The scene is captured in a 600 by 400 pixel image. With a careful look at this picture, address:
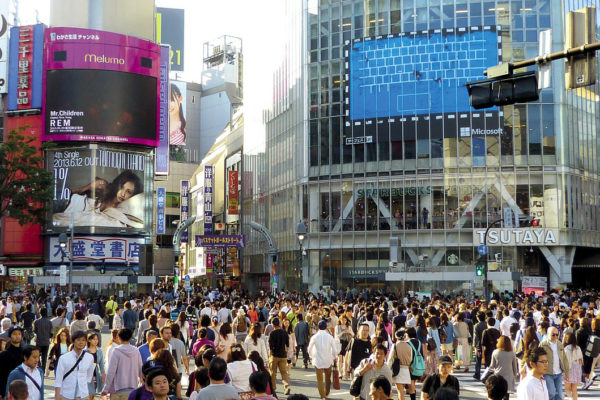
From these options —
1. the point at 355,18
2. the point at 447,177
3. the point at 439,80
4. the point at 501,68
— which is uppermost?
the point at 355,18

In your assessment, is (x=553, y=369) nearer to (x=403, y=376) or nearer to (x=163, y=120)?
(x=403, y=376)

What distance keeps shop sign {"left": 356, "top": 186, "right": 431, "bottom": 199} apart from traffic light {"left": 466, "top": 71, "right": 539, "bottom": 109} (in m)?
50.2

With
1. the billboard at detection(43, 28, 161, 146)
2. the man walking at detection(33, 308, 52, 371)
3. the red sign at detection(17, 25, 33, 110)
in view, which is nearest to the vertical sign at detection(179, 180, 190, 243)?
the billboard at detection(43, 28, 161, 146)

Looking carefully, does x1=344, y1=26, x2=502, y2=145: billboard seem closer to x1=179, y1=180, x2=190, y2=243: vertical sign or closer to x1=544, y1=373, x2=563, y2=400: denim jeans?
x1=544, y1=373, x2=563, y2=400: denim jeans

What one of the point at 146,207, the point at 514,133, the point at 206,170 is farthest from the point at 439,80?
the point at 206,170

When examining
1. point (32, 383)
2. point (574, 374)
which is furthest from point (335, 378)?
point (32, 383)

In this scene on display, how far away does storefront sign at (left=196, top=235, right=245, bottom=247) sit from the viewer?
222 ft

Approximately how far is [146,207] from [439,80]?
105 feet

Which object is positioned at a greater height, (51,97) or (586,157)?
(51,97)

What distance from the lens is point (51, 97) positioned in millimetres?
78062

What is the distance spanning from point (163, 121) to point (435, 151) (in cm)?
3286

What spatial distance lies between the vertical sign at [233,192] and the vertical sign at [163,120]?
6780mm

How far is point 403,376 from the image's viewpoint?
1573 centimetres

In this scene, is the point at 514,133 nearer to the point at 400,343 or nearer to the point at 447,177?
the point at 447,177
